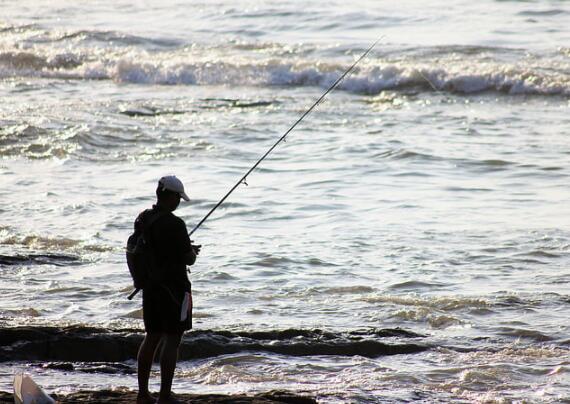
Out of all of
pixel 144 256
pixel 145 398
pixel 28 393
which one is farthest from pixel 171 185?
pixel 28 393

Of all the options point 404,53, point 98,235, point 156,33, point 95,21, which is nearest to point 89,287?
point 98,235

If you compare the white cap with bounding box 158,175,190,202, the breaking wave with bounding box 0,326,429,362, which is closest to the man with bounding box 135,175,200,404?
the white cap with bounding box 158,175,190,202

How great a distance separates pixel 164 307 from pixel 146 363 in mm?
315

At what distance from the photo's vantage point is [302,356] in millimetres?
6766

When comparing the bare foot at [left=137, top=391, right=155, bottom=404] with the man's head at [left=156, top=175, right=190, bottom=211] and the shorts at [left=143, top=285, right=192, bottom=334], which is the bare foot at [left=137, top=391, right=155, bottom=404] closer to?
the shorts at [left=143, top=285, right=192, bottom=334]

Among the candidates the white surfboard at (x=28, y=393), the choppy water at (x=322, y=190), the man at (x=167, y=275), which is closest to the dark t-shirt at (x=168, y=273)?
the man at (x=167, y=275)

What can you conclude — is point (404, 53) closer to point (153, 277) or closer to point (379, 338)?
point (379, 338)

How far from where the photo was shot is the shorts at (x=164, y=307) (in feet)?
18.1

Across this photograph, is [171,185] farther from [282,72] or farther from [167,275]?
[282,72]

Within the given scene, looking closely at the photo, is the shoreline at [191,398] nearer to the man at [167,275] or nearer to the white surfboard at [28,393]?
Result: the man at [167,275]

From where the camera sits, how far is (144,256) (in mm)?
5488

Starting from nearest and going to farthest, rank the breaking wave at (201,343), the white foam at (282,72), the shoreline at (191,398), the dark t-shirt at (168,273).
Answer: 1. the dark t-shirt at (168,273)
2. the shoreline at (191,398)
3. the breaking wave at (201,343)
4. the white foam at (282,72)

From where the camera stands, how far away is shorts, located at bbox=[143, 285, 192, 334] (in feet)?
18.1

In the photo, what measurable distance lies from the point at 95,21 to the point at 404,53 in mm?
8311
